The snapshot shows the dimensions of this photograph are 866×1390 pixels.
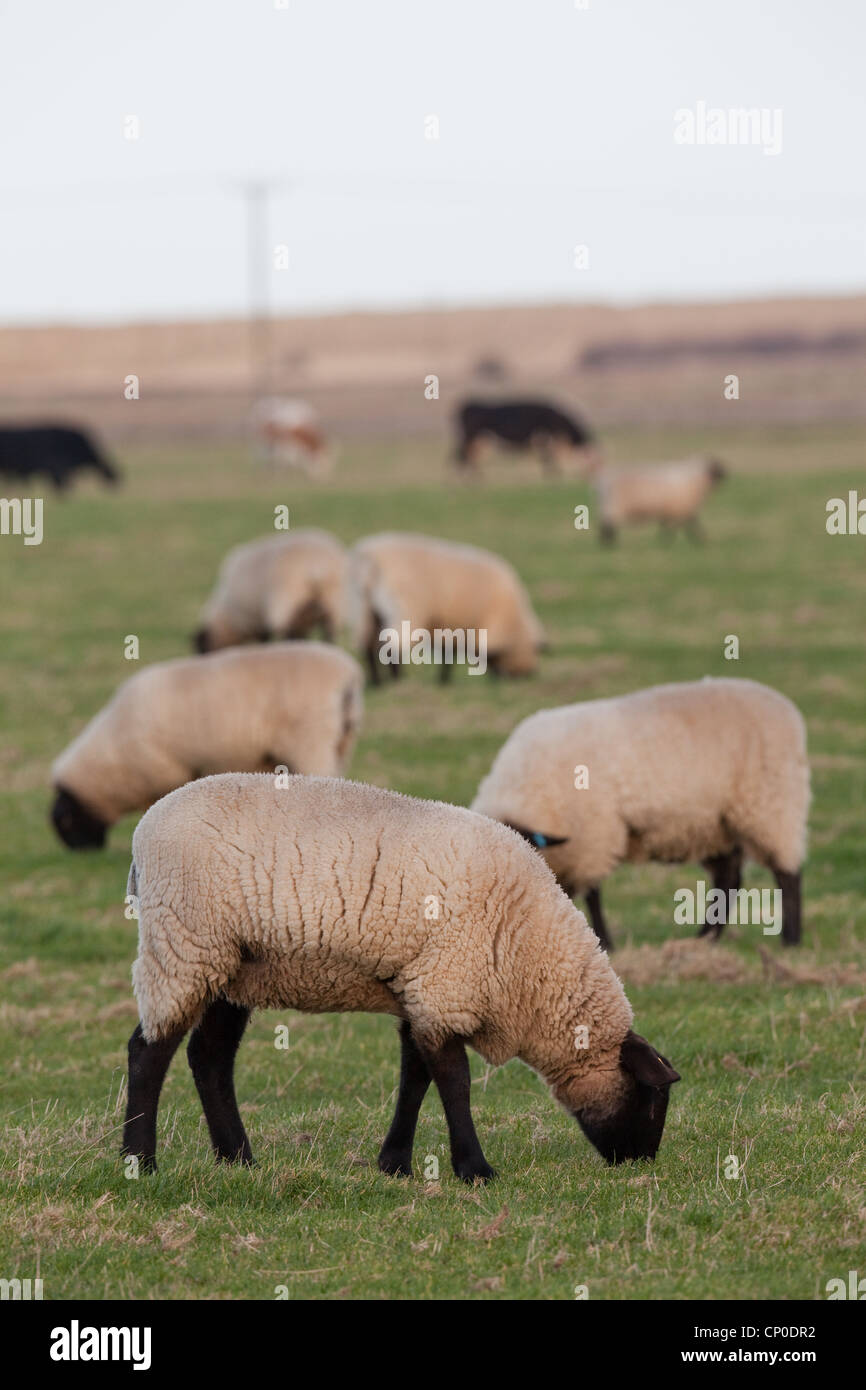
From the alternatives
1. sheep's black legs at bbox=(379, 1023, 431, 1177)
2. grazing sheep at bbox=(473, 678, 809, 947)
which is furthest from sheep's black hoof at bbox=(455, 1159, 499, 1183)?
grazing sheep at bbox=(473, 678, 809, 947)

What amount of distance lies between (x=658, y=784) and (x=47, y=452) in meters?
34.1

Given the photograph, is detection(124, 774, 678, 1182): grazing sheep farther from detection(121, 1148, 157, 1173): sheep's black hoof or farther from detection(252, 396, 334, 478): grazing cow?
detection(252, 396, 334, 478): grazing cow

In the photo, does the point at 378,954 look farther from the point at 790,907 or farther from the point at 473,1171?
the point at 790,907

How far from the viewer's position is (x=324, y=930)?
554 centimetres

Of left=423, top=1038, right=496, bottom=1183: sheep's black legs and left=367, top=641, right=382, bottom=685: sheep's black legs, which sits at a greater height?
left=367, top=641, right=382, bottom=685: sheep's black legs

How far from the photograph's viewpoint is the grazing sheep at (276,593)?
16.9 metres

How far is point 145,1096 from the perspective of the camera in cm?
569

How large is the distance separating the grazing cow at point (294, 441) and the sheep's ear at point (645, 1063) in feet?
136

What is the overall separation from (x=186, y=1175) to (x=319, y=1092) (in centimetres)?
153

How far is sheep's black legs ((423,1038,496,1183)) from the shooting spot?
5590 millimetres

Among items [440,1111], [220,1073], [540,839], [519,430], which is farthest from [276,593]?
[519,430]

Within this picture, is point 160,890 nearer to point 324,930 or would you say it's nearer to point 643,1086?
point 324,930
